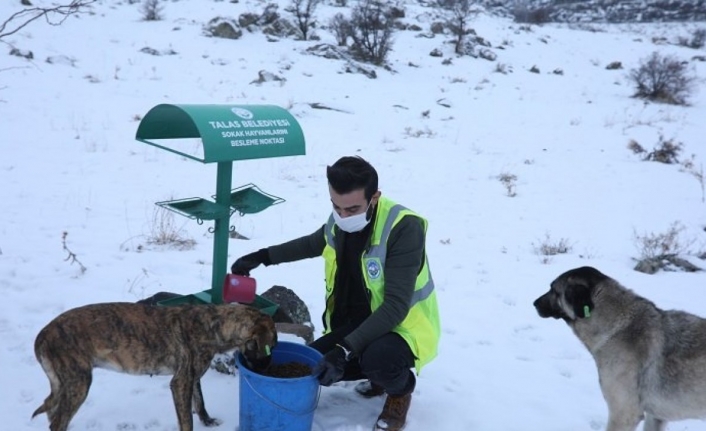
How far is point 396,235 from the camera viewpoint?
10.9 feet

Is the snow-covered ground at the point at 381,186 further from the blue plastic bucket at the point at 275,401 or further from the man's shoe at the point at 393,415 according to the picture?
the blue plastic bucket at the point at 275,401

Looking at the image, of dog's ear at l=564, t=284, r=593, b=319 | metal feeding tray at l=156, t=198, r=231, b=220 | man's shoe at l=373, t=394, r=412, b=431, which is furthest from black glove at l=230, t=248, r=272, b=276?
dog's ear at l=564, t=284, r=593, b=319

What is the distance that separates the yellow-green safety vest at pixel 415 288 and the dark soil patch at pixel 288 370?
1.90ft

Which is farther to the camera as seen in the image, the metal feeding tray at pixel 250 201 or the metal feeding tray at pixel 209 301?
the metal feeding tray at pixel 209 301

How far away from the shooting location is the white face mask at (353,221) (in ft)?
10.8

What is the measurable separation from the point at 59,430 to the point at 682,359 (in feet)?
11.6

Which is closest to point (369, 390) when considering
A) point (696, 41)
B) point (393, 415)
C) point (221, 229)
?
point (393, 415)

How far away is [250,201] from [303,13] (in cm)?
1998

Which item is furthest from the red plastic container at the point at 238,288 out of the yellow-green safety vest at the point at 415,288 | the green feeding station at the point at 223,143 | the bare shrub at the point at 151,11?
the bare shrub at the point at 151,11

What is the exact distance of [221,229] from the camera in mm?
3725

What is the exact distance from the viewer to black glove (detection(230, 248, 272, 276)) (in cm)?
376

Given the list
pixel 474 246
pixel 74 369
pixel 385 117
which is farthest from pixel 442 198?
pixel 74 369

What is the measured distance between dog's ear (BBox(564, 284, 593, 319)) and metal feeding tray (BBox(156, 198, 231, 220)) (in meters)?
2.31

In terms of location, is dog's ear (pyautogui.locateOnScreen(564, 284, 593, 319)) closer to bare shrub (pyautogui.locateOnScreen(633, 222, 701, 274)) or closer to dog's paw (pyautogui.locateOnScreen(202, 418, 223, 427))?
dog's paw (pyautogui.locateOnScreen(202, 418, 223, 427))
